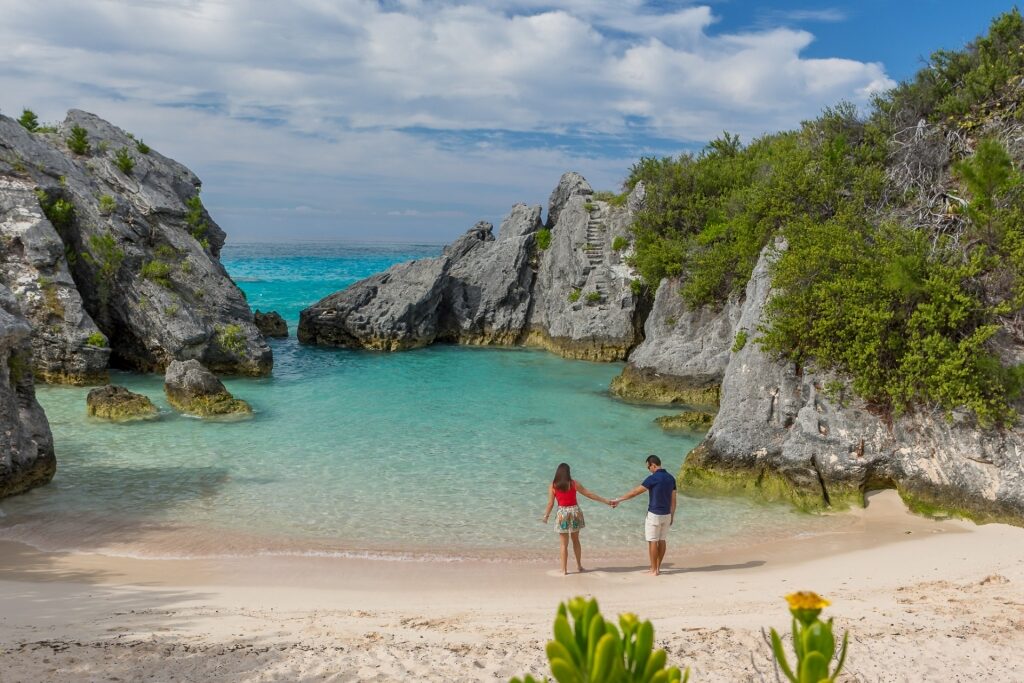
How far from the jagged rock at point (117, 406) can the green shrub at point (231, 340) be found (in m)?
6.68

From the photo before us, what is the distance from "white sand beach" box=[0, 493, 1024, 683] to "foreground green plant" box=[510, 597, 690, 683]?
3665 millimetres

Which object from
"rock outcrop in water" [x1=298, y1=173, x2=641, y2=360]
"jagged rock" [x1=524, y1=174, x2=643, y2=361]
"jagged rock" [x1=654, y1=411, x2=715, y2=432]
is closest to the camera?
"jagged rock" [x1=654, y1=411, x2=715, y2=432]

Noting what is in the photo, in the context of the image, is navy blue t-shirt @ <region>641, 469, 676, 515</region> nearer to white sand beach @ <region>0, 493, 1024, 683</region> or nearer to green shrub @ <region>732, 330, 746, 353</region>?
white sand beach @ <region>0, 493, 1024, 683</region>

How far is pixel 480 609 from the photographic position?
30.1ft

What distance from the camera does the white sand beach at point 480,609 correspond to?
22.6ft

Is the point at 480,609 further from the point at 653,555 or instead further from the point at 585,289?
the point at 585,289

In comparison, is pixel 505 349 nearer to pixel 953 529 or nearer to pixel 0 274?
pixel 0 274

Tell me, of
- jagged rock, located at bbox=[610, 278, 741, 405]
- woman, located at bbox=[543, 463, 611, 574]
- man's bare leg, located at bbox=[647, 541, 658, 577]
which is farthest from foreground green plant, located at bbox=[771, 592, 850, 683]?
jagged rock, located at bbox=[610, 278, 741, 405]

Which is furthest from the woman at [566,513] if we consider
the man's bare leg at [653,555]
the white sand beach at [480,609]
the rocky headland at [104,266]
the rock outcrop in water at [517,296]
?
the rock outcrop in water at [517,296]

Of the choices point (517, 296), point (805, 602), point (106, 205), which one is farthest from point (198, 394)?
point (805, 602)

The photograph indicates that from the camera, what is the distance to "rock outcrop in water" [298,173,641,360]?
3228 centimetres

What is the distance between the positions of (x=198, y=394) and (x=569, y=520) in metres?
14.1

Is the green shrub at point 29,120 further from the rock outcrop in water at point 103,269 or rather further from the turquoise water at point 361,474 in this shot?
the turquoise water at point 361,474

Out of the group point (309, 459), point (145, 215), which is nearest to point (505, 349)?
point (145, 215)
